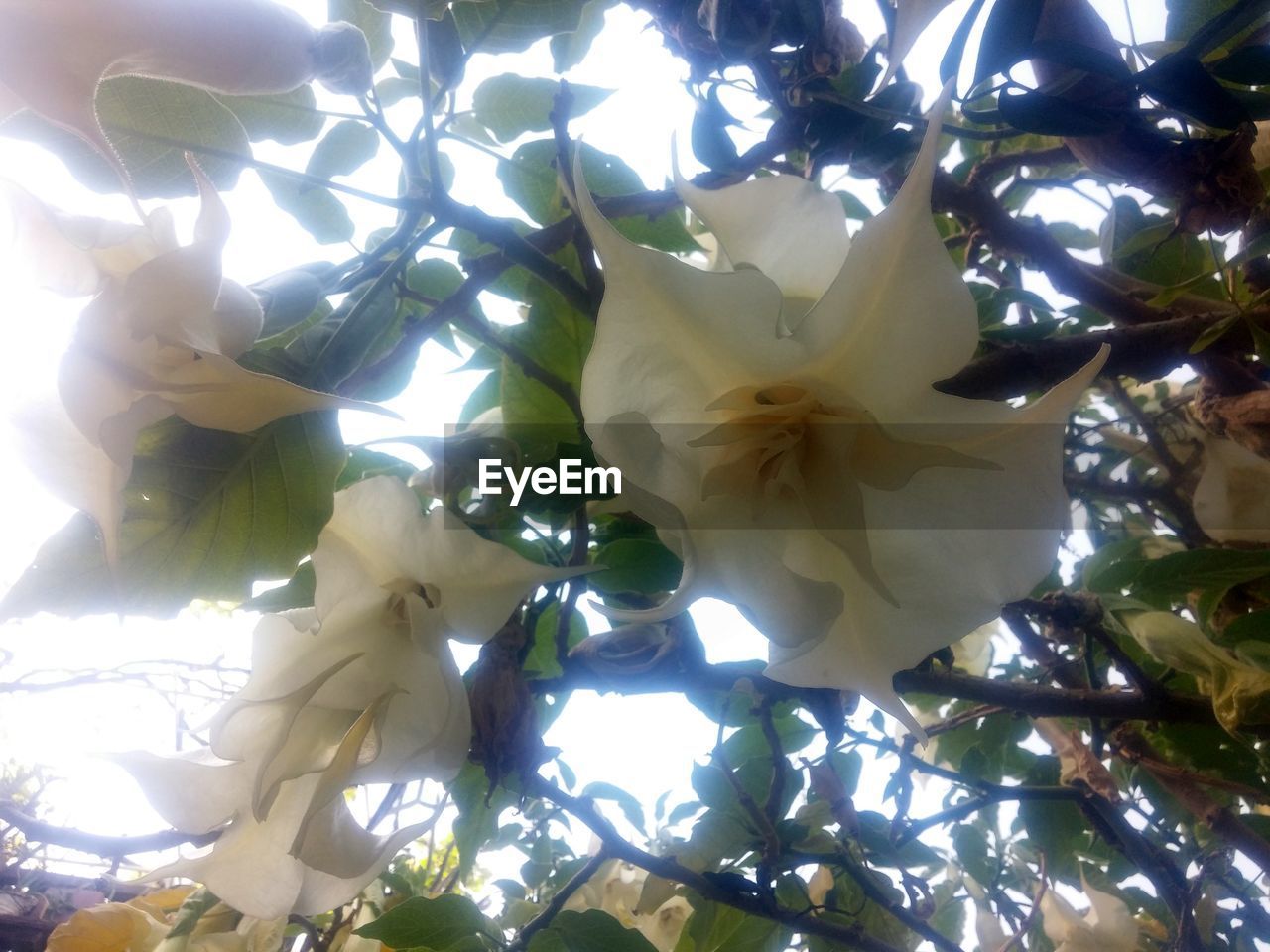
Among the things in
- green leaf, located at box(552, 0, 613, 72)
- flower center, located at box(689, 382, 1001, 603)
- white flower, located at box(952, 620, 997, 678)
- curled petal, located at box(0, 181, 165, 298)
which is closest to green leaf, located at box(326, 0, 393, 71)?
green leaf, located at box(552, 0, 613, 72)

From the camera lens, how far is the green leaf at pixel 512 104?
0.56 m

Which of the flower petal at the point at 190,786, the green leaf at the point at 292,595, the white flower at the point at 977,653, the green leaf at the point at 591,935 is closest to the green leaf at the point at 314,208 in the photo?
the green leaf at the point at 292,595

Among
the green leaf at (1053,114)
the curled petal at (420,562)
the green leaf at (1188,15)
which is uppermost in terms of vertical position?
the green leaf at (1188,15)

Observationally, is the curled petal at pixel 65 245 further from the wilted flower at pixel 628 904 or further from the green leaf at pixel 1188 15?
the wilted flower at pixel 628 904

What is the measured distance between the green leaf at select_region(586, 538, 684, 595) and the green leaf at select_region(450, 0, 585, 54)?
288 mm

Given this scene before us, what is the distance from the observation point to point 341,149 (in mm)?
516

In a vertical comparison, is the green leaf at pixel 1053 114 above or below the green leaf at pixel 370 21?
below

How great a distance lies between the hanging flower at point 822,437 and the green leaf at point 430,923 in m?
0.33

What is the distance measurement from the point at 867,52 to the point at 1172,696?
43cm

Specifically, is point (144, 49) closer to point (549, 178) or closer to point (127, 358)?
point (127, 358)

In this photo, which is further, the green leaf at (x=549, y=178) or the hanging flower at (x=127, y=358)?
the green leaf at (x=549, y=178)

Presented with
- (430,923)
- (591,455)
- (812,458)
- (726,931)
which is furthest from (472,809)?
(812,458)

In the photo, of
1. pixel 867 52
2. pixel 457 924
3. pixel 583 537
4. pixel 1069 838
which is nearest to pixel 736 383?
pixel 583 537

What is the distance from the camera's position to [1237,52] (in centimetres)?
34
